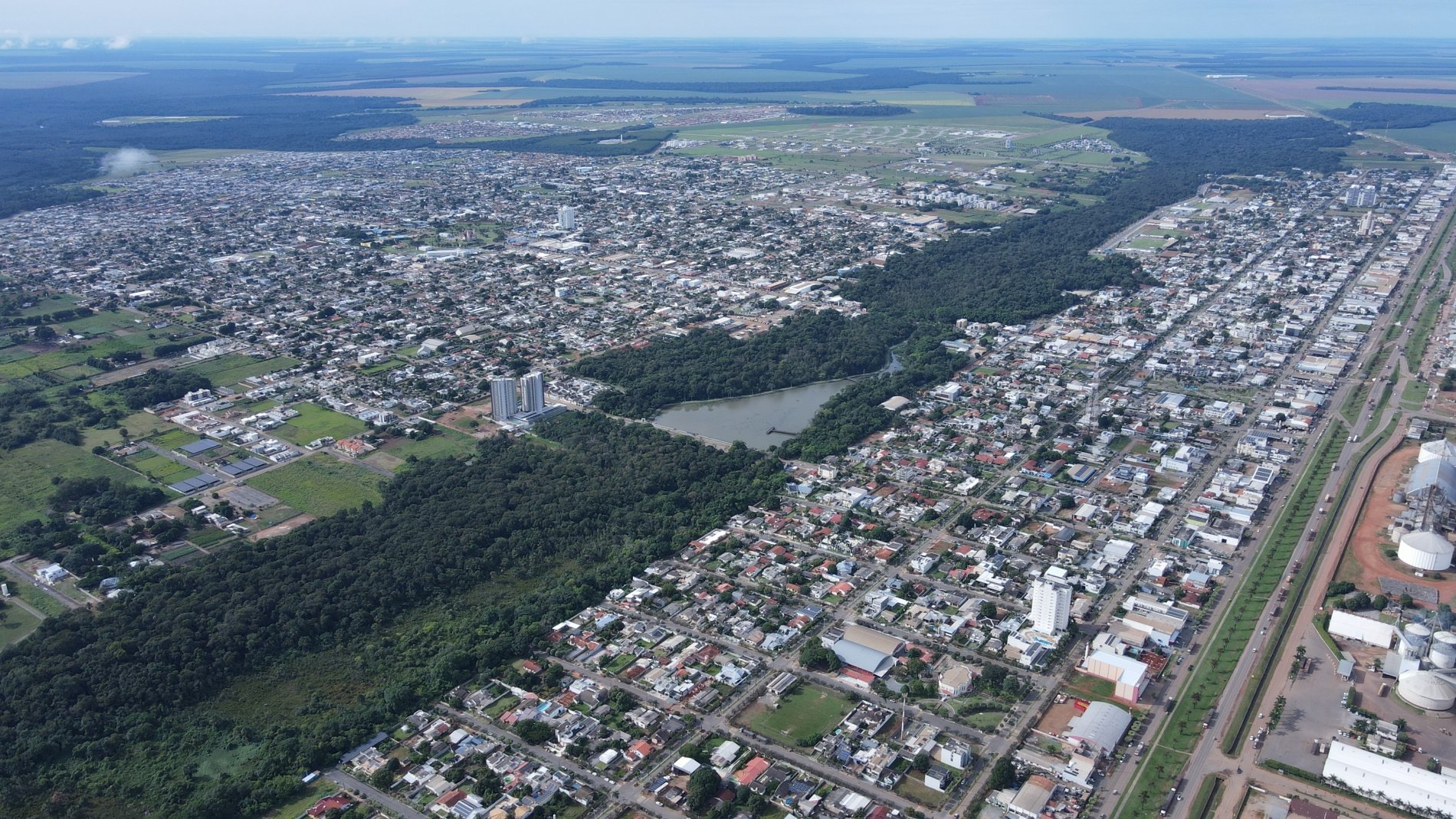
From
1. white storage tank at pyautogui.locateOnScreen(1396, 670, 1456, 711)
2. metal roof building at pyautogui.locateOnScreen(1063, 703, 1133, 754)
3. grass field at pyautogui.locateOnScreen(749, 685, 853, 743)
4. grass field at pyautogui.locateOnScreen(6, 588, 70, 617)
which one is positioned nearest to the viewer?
Answer: metal roof building at pyautogui.locateOnScreen(1063, 703, 1133, 754)

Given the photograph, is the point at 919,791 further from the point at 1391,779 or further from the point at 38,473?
the point at 38,473

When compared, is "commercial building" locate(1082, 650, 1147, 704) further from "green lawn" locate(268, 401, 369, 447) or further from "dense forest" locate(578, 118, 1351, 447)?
"green lawn" locate(268, 401, 369, 447)

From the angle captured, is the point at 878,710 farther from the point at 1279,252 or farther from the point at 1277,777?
the point at 1279,252

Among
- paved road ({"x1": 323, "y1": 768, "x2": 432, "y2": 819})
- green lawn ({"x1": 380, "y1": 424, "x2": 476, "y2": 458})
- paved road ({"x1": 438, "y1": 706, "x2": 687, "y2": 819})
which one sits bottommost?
paved road ({"x1": 323, "y1": 768, "x2": 432, "y2": 819})

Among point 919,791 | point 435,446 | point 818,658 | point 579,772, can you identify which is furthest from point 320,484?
point 919,791

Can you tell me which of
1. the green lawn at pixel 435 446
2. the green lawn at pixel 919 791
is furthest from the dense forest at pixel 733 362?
the green lawn at pixel 919 791

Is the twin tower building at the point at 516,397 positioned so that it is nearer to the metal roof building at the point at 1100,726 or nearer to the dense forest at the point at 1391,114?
the metal roof building at the point at 1100,726

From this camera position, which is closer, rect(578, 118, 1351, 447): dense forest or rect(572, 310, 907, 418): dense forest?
rect(578, 118, 1351, 447): dense forest

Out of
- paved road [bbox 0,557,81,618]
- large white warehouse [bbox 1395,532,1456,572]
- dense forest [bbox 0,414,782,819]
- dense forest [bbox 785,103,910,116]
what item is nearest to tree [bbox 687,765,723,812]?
dense forest [bbox 0,414,782,819]
